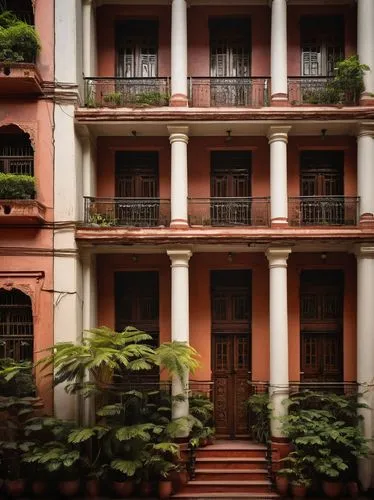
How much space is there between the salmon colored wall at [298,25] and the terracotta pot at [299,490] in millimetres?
9896

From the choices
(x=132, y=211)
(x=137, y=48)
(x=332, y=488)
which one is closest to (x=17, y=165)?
(x=132, y=211)

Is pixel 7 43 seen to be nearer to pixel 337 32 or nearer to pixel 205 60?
pixel 205 60

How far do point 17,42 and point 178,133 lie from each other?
408cm

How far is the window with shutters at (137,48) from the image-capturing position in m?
13.8

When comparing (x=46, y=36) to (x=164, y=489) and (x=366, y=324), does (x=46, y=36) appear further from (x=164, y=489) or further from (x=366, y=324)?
(x=164, y=489)

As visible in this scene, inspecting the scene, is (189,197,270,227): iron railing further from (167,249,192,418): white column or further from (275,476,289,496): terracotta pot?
(275,476,289,496): terracotta pot

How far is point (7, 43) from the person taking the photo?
11.6 metres

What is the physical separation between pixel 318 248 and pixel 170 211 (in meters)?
3.81

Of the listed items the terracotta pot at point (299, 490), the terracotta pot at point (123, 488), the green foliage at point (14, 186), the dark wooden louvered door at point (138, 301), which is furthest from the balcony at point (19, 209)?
the terracotta pot at point (299, 490)

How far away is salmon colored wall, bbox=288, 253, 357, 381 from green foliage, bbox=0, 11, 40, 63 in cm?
802

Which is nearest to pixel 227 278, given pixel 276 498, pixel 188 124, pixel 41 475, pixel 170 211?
pixel 170 211

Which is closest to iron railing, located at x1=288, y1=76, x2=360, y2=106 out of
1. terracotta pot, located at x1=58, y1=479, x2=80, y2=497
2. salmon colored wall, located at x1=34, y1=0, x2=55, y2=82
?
salmon colored wall, located at x1=34, y1=0, x2=55, y2=82

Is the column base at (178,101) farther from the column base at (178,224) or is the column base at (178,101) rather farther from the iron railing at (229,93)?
the column base at (178,224)

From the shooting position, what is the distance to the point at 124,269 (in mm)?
13789
